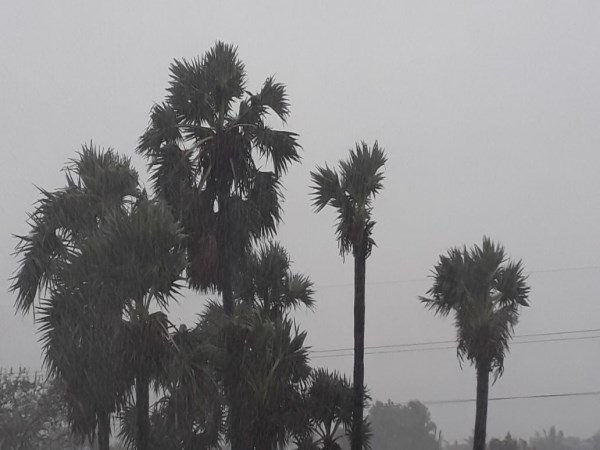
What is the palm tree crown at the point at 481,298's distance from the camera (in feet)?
53.1

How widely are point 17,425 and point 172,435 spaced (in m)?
12.5

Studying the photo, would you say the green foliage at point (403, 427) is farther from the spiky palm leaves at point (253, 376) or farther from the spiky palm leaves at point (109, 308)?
the spiky palm leaves at point (109, 308)

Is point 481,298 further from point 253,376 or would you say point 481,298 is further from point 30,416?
point 30,416

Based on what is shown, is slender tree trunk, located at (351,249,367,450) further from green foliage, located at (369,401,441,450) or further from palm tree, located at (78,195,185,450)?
green foliage, located at (369,401,441,450)

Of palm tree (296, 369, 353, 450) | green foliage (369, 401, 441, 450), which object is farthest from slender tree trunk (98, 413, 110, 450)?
green foliage (369, 401, 441, 450)

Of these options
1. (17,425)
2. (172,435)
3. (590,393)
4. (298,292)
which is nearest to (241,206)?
(298,292)

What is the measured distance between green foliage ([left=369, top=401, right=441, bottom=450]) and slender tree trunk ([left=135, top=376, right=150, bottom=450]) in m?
20.8

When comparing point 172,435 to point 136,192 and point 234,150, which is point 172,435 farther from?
point 234,150

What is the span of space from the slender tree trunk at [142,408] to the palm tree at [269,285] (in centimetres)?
682

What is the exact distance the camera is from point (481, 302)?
54.4 feet

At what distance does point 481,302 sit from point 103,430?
806 centimetres

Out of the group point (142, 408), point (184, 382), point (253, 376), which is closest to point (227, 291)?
point (253, 376)

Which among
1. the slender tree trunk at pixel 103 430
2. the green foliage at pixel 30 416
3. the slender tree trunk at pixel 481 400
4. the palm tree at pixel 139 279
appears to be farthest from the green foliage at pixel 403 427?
the palm tree at pixel 139 279

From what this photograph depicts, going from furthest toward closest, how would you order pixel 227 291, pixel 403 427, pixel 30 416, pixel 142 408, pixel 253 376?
1. pixel 403 427
2. pixel 30 416
3. pixel 227 291
4. pixel 253 376
5. pixel 142 408
